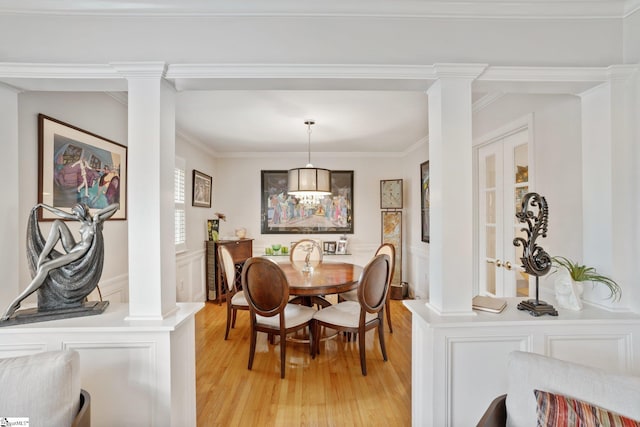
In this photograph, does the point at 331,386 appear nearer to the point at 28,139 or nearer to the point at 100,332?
the point at 100,332

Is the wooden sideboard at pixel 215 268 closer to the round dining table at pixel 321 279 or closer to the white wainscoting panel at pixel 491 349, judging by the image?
the round dining table at pixel 321 279

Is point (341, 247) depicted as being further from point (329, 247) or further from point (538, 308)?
point (538, 308)

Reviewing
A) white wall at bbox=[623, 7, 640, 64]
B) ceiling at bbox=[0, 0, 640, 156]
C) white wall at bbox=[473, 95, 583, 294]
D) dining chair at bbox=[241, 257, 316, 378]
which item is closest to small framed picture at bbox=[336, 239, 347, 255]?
ceiling at bbox=[0, 0, 640, 156]

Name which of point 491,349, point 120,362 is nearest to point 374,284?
point 491,349

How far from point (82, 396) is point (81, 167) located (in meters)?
1.72

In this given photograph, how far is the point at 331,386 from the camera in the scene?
234 centimetres

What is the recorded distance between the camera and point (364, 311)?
2.52 meters

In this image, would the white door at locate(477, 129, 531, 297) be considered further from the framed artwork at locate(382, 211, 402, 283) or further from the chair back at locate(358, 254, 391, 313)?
the framed artwork at locate(382, 211, 402, 283)

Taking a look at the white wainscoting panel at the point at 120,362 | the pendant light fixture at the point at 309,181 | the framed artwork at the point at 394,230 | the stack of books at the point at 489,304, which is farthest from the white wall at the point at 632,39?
the framed artwork at the point at 394,230

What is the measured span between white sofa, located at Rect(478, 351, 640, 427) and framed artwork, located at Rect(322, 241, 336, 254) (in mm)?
4076

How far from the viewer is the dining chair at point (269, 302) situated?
8.03ft

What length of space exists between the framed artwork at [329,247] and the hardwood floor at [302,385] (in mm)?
2130

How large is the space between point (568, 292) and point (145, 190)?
234 centimetres

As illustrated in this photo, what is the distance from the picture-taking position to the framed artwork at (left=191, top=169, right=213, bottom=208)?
14.5ft
